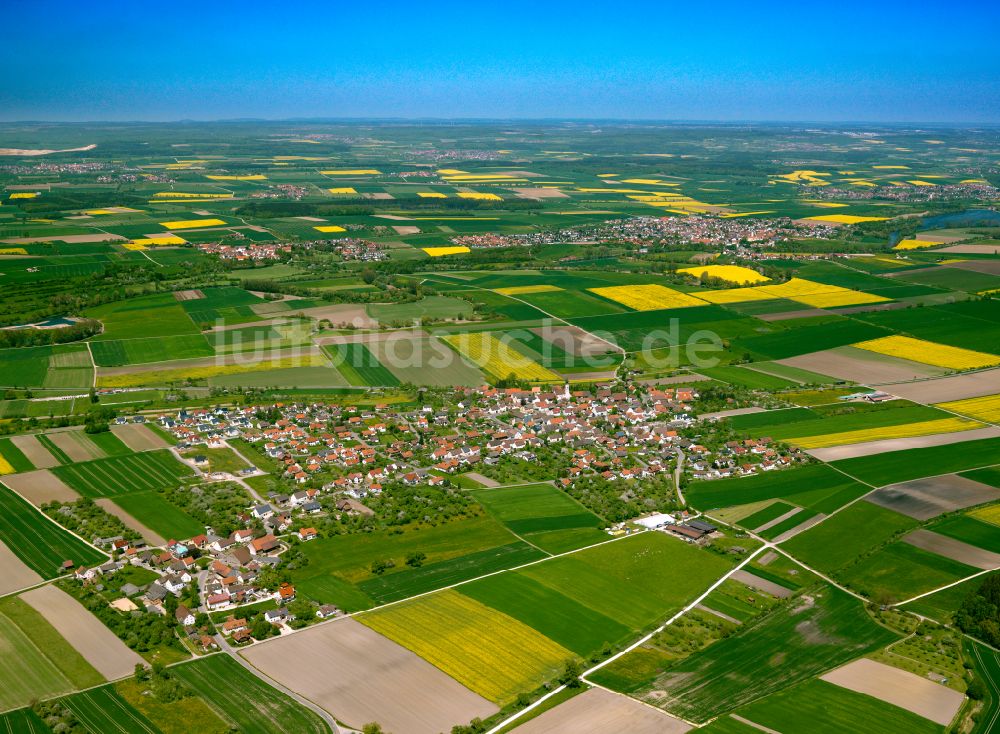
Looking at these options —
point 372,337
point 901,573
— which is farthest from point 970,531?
point 372,337

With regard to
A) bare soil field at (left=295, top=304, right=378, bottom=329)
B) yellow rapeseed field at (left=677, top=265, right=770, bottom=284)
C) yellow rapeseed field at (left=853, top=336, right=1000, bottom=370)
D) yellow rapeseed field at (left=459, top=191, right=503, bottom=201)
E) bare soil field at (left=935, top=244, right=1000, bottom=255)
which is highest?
yellow rapeseed field at (left=459, top=191, right=503, bottom=201)

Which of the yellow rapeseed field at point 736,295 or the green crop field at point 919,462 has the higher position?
the yellow rapeseed field at point 736,295

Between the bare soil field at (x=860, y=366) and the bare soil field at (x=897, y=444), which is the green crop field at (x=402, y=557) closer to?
the bare soil field at (x=897, y=444)

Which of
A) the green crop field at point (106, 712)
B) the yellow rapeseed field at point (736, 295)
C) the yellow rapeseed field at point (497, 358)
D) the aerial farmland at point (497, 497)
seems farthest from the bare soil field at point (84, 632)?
the yellow rapeseed field at point (736, 295)

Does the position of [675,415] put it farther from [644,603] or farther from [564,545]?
[644,603]

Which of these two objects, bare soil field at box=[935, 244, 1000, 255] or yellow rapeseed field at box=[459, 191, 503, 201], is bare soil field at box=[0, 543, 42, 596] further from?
yellow rapeseed field at box=[459, 191, 503, 201]

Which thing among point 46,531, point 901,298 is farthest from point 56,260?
point 901,298

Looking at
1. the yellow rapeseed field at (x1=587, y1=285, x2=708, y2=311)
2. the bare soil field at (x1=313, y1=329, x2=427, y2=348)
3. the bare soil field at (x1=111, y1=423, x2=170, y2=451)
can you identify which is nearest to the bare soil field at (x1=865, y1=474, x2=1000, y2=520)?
the bare soil field at (x1=111, y1=423, x2=170, y2=451)

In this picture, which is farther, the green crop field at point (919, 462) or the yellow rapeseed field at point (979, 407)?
the yellow rapeseed field at point (979, 407)
